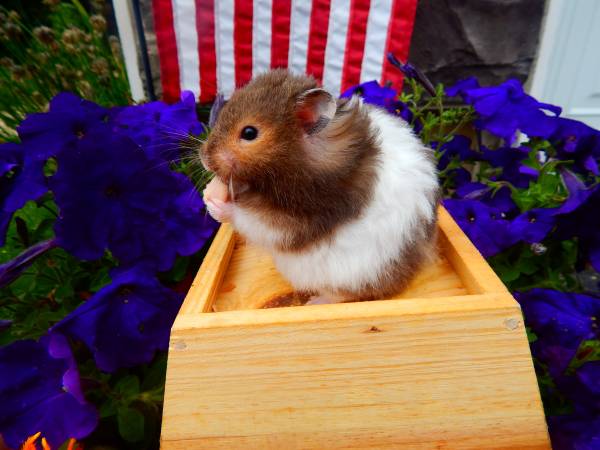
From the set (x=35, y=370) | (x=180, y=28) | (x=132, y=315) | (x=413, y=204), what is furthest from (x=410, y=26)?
(x=35, y=370)

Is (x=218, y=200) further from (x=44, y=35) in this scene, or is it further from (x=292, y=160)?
(x=44, y=35)

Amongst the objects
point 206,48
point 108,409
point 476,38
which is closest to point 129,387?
point 108,409

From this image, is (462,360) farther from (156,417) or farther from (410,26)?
(410,26)

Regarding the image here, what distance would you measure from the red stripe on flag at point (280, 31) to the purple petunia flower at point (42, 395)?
4.05 ft

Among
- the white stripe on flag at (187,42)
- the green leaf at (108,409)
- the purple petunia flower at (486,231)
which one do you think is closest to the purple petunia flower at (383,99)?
the purple petunia flower at (486,231)

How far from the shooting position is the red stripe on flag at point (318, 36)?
156cm

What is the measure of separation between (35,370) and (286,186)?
1.52 feet

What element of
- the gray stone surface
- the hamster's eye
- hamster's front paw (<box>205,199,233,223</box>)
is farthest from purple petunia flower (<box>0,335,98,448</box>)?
the gray stone surface

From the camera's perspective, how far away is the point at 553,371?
700mm

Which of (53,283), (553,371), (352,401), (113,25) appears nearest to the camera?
(352,401)

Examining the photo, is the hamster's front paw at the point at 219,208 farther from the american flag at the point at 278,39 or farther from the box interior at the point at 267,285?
the american flag at the point at 278,39

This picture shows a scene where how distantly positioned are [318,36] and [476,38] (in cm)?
59

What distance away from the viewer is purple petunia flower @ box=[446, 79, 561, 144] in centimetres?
89

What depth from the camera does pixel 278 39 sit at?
161 centimetres
